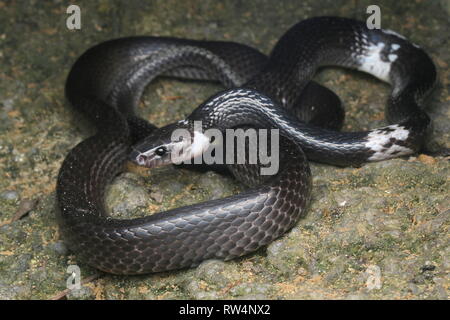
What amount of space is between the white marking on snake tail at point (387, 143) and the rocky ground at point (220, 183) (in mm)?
158

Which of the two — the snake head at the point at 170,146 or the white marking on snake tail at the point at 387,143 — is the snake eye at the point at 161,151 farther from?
the white marking on snake tail at the point at 387,143

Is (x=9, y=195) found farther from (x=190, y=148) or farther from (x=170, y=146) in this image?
(x=190, y=148)

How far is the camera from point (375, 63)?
791 centimetres

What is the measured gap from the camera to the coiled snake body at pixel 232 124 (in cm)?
523

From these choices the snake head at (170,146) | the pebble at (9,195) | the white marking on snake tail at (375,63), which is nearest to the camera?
the snake head at (170,146)

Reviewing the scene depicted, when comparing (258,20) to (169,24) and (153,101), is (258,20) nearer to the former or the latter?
(169,24)

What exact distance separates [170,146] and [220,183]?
67cm

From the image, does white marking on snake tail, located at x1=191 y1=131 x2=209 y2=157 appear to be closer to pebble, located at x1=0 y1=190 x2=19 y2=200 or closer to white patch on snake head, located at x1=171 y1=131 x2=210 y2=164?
white patch on snake head, located at x1=171 y1=131 x2=210 y2=164

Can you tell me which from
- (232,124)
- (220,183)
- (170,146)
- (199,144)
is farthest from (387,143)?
(170,146)

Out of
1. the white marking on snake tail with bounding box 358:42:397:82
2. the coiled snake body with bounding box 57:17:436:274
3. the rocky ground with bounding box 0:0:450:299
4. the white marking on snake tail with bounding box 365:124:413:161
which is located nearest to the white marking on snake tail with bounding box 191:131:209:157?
the coiled snake body with bounding box 57:17:436:274

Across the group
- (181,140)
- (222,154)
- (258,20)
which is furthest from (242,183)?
(258,20)

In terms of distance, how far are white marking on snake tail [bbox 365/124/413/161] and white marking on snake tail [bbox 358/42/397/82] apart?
5.07 feet

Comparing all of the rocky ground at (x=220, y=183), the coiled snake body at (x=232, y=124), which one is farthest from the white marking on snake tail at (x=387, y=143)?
the rocky ground at (x=220, y=183)

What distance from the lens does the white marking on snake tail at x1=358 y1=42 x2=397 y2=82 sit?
7.85 metres
